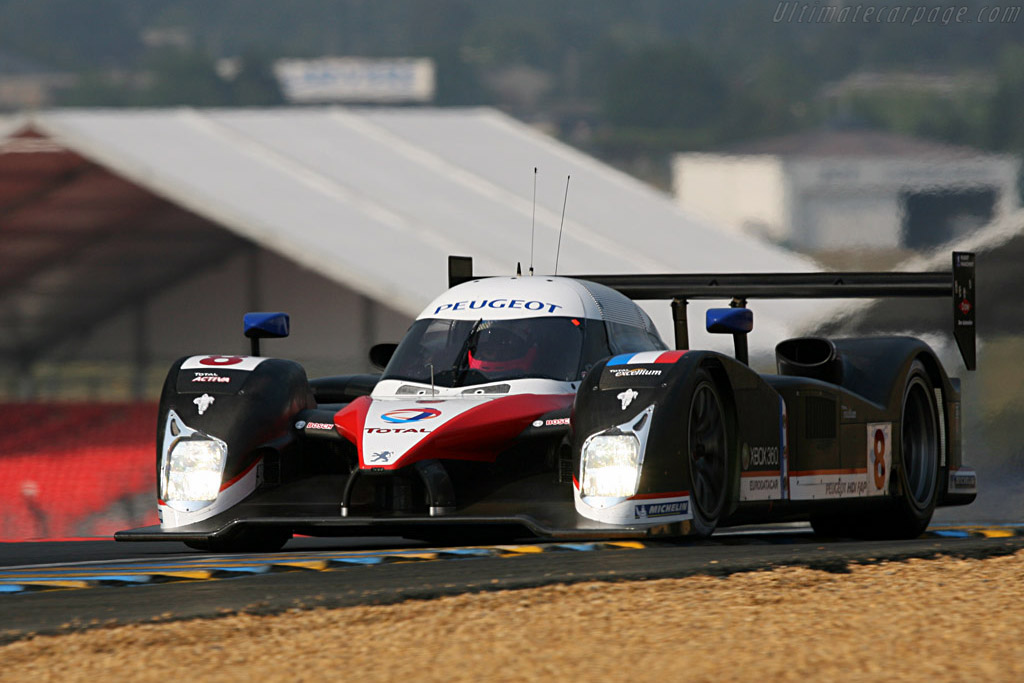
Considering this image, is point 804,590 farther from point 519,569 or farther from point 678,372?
point 678,372

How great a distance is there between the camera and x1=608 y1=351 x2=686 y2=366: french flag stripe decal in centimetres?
793

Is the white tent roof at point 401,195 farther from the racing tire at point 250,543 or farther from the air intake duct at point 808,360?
the racing tire at point 250,543

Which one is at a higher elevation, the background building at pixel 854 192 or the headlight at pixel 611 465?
the background building at pixel 854 192

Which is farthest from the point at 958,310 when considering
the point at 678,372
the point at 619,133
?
the point at 619,133

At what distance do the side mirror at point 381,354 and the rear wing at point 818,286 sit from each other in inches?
21.6

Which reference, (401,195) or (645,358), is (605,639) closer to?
(645,358)

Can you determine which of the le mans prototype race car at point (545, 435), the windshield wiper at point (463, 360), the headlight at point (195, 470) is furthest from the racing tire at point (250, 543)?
the windshield wiper at point (463, 360)

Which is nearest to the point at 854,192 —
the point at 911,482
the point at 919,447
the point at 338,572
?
the point at 919,447

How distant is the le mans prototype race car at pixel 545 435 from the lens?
7750mm

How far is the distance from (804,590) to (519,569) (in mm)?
1211

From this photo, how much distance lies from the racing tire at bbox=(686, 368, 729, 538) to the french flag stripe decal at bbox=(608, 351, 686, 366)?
14cm

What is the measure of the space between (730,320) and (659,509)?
1539mm

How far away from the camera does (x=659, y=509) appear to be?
7.70m

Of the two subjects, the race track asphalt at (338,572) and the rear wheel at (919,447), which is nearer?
the race track asphalt at (338,572)
